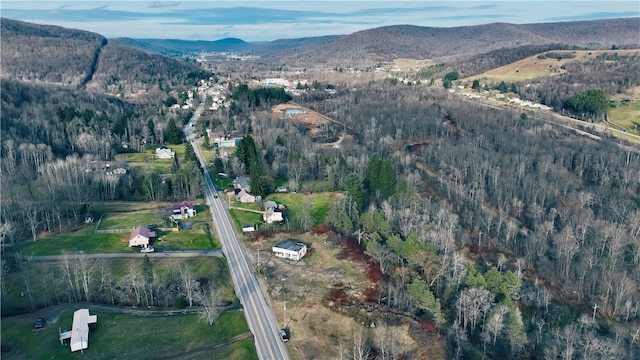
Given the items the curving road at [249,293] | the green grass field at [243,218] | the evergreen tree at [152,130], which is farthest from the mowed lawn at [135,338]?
the evergreen tree at [152,130]

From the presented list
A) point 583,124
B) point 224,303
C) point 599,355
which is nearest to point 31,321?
point 224,303

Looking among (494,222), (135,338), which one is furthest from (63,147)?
(494,222)

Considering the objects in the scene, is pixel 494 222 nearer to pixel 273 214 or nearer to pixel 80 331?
pixel 273 214

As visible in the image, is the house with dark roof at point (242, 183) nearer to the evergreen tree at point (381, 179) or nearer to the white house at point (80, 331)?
the evergreen tree at point (381, 179)

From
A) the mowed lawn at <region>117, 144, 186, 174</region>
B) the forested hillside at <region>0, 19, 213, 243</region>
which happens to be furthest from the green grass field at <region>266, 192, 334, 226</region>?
the mowed lawn at <region>117, 144, 186, 174</region>

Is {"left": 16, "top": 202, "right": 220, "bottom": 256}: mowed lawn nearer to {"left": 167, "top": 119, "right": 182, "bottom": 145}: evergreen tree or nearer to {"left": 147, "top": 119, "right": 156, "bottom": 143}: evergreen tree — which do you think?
{"left": 167, "top": 119, "right": 182, "bottom": 145}: evergreen tree

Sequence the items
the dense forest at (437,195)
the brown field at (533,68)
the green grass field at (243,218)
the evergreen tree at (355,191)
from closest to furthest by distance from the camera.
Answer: the dense forest at (437,195) < the green grass field at (243,218) < the evergreen tree at (355,191) < the brown field at (533,68)

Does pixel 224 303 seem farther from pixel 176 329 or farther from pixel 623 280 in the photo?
pixel 623 280
